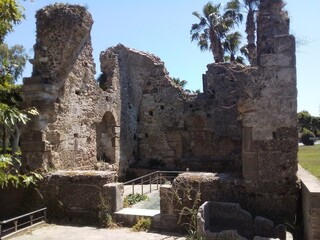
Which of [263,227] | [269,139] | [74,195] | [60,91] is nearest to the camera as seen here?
[263,227]

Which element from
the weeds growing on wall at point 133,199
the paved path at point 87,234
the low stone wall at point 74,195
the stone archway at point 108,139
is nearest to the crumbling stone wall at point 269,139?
the paved path at point 87,234

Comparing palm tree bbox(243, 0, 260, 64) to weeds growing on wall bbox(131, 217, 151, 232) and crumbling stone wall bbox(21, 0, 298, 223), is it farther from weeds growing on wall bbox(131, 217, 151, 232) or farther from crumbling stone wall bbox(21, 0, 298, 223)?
weeds growing on wall bbox(131, 217, 151, 232)

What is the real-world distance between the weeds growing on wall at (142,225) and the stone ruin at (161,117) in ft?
4.46

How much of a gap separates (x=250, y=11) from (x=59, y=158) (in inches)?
709

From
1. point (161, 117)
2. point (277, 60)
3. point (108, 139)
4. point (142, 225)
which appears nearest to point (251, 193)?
point (142, 225)

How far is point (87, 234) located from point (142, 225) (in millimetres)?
1291

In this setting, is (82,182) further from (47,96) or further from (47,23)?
(47,23)

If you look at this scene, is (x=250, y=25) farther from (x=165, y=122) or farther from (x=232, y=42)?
(x=165, y=122)

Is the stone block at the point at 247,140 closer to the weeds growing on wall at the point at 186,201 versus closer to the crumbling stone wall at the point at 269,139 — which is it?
the crumbling stone wall at the point at 269,139

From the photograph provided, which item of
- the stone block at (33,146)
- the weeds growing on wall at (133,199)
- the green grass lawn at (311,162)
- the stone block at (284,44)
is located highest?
the stone block at (284,44)

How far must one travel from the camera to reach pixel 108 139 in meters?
14.0

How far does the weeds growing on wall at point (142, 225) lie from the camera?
7895 millimetres

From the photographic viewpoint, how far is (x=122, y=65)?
606 inches

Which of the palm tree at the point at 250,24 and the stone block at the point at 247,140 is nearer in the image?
the stone block at the point at 247,140
